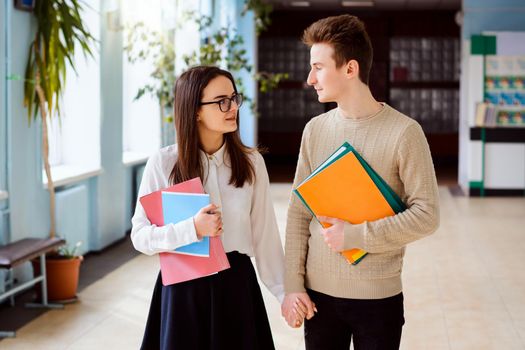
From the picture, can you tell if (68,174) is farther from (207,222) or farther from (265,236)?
(207,222)

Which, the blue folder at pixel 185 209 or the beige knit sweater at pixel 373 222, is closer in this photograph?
the beige knit sweater at pixel 373 222

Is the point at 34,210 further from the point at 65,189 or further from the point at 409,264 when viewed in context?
the point at 409,264

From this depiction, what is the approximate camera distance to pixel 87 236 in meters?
7.40

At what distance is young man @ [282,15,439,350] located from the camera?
7.02 ft

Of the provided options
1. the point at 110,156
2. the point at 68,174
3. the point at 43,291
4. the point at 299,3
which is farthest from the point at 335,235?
the point at 299,3

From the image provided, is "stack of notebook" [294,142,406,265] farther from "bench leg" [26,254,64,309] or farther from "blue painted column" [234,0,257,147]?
"blue painted column" [234,0,257,147]

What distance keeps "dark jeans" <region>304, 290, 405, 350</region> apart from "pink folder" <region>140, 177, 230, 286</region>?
0.27m

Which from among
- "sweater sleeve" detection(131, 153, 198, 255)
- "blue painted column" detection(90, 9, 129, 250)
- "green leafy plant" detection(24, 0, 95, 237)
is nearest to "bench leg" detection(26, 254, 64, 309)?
"green leafy plant" detection(24, 0, 95, 237)

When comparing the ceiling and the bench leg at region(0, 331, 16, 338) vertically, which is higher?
the ceiling

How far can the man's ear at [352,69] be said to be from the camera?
2.17 meters

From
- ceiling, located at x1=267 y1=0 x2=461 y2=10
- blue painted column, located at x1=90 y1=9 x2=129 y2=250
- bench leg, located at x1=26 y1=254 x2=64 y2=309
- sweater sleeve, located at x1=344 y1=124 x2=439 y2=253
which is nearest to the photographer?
sweater sleeve, located at x1=344 y1=124 x2=439 y2=253

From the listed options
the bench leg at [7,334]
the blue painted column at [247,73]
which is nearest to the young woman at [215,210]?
the bench leg at [7,334]

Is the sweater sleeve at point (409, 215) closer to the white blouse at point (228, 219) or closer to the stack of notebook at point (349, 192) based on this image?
the stack of notebook at point (349, 192)

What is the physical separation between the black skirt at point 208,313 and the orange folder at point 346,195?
0.33m
